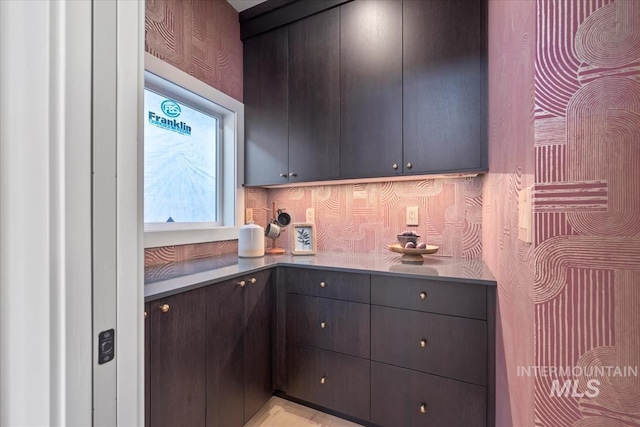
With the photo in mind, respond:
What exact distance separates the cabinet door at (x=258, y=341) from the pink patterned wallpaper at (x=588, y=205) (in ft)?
4.20

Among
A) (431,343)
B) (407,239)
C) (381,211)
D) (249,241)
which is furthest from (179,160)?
(431,343)

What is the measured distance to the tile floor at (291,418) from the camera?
1.63 metres

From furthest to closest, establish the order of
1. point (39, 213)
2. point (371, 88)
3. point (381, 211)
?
1. point (381, 211)
2. point (371, 88)
3. point (39, 213)

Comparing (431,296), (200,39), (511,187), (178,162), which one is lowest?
(431,296)

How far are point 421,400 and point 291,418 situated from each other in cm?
75

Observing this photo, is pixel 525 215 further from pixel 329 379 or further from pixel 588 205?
pixel 329 379

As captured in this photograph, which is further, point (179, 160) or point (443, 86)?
point (179, 160)

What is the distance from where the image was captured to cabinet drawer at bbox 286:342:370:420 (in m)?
1.56

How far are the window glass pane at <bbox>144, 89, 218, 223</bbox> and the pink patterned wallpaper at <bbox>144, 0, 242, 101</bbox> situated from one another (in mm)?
250

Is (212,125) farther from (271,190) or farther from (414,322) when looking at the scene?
(414,322)

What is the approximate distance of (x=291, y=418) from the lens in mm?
Answer: 1674

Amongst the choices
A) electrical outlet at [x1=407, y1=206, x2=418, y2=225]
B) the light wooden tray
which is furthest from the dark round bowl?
electrical outlet at [x1=407, y1=206, x2=418, y2=225]

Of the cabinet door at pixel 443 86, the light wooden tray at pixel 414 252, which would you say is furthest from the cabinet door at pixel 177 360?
the cabinet door at pixel 443 86

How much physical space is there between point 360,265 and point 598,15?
1321mm
